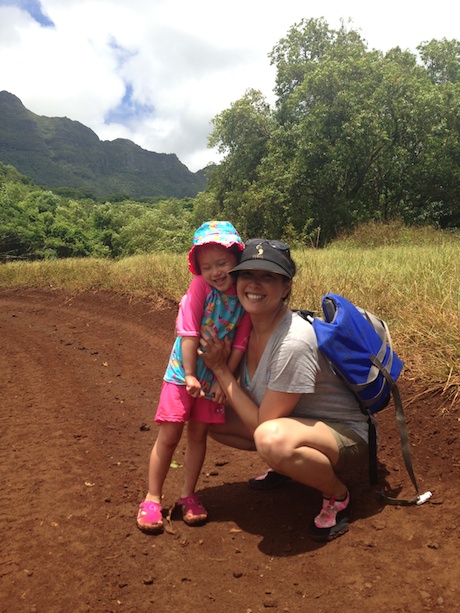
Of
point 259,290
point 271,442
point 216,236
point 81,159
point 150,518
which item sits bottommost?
point 150,518

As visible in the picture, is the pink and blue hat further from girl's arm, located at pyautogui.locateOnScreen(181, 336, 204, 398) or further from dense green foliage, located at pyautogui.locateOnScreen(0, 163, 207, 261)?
dense green foliage, located at pyautogui.locateOnScreen(0, 163, 207, 261)

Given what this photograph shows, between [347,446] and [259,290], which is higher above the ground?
[259,290]

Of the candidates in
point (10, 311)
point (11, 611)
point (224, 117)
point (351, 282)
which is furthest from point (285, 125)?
point (11, 611)

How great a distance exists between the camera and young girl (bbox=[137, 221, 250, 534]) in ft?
8.14

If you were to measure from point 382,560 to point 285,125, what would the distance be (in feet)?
70.6

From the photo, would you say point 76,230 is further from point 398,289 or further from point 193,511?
point 193,511

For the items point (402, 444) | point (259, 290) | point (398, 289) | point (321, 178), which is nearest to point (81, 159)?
point (321, 178)

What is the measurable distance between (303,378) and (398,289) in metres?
2.80

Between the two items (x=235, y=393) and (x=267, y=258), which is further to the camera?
(x=235, y=393)

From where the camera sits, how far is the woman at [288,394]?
229 cm

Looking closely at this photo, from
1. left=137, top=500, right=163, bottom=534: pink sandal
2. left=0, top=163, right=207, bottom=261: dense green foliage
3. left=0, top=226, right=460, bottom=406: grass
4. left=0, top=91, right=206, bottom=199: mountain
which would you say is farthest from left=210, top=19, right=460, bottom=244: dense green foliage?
left=0, top=91, right=206, bottom=199: mountain

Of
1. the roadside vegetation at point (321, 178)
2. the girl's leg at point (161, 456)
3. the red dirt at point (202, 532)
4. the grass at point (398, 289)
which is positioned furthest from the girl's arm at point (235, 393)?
the roadside vegetation at point (321, 178)

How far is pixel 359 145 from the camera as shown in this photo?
18.0 meters

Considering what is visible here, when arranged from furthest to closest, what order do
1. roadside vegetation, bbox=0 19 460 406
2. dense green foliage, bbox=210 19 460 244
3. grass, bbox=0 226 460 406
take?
dense green foliage, bbox=210 19 460 244
roadside vegetation, bbox=0 19 460 406
grass, bbox=0 226 460 406
